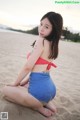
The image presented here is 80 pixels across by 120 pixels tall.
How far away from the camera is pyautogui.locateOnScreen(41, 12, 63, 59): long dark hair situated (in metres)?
2.99

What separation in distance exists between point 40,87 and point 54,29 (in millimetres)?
707

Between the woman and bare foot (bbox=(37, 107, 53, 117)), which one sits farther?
bare foot (bbox=(37, 107, 53, 117))

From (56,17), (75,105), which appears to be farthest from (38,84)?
(75,105)

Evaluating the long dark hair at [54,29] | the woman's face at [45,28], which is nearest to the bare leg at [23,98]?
the long dark hair at [54,29]

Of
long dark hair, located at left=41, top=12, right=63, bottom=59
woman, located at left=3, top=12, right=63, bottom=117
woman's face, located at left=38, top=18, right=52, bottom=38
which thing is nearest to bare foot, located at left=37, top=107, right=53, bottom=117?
woman, located at left=3, top=12, right=63, bottom=117

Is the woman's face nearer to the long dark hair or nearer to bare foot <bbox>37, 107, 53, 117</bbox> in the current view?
the long dark hair

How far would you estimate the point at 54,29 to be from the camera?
3.04 m

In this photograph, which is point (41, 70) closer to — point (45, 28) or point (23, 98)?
point (23, 98)

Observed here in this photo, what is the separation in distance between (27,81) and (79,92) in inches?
57.1

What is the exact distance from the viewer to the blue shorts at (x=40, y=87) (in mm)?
2975

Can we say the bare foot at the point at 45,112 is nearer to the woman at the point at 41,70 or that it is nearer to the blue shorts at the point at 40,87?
the woman at the point at 41,70

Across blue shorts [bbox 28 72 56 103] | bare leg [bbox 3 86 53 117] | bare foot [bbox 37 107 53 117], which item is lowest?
bare foot [bbox 37 107 53 117]

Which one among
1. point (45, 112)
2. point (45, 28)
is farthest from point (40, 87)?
point (45, 28)

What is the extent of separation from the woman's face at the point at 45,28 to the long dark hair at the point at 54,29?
36 mm
